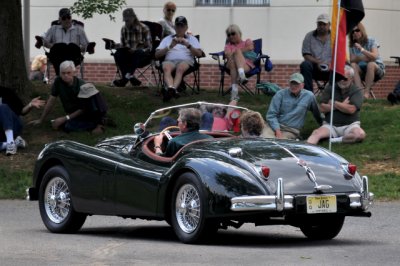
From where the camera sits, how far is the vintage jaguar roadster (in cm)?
1011

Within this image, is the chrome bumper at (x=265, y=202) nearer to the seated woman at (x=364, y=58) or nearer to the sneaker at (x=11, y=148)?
the sneaker at (x=11, y=148)

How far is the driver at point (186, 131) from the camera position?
1126 cm

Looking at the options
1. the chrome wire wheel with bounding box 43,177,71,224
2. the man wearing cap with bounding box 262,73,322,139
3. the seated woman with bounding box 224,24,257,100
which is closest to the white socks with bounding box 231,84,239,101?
the seated woman with bounding box 224,24,257,100

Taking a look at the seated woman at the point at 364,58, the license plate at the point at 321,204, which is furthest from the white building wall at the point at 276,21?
the license plate at the point at 321,204

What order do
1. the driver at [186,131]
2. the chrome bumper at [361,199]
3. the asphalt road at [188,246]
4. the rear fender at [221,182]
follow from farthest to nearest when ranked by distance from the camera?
the driver at [186,131] < the chrome bumper at [361,199] < the rear fender at [221,182] < the asphalt road at [188,246]

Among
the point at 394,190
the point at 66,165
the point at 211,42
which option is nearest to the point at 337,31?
the point at 394,190

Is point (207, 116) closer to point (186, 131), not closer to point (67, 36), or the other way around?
point (186, 131)

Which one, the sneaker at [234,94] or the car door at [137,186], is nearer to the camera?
the car door at [137,186]

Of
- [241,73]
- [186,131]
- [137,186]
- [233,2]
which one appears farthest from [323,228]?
[233,2]

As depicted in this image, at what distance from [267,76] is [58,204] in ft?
45.3

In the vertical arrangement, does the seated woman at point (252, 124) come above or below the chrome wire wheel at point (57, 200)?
above

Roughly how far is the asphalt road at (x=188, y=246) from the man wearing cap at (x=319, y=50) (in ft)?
22.3

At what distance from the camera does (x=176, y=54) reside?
2050 centimetres

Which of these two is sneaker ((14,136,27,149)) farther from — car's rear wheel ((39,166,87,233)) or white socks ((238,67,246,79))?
car's rear wheel ((39,166,87,233))
